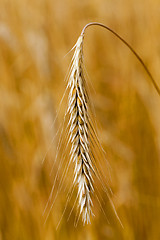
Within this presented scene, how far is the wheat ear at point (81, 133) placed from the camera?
679 mm

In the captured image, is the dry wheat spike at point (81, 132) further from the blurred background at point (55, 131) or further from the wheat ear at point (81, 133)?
the blurred background at point (55, 131)

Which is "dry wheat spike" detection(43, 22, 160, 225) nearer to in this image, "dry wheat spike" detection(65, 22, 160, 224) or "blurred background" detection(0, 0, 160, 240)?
"dry wheat spike" detection(65, 22, 160, 224)

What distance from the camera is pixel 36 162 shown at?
131 cm

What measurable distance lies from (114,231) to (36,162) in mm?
395

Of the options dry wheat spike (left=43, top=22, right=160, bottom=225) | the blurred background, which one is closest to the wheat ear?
dry wheat spike (left=43, top=22, right=160, bottom=225)

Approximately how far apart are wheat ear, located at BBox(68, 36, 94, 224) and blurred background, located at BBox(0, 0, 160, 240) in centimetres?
38

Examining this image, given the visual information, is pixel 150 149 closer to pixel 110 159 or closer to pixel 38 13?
pixel 110 159

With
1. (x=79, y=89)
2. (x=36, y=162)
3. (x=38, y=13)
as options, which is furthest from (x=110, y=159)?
(x=38, y=13)

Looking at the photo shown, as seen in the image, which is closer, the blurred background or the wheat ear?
the wheat ear

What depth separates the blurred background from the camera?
1157 millimetres

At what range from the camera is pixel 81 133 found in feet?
2.34

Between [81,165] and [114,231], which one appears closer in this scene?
[81,165]

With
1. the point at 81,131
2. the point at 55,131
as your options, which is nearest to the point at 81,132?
the point at 81,131

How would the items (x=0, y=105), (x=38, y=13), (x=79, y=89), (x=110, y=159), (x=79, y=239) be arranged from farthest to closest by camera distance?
(x=38, y=13) < (x=0, y=105) < (x=110, y=159) < (x=79, y=239) < (x=79, y=89)
